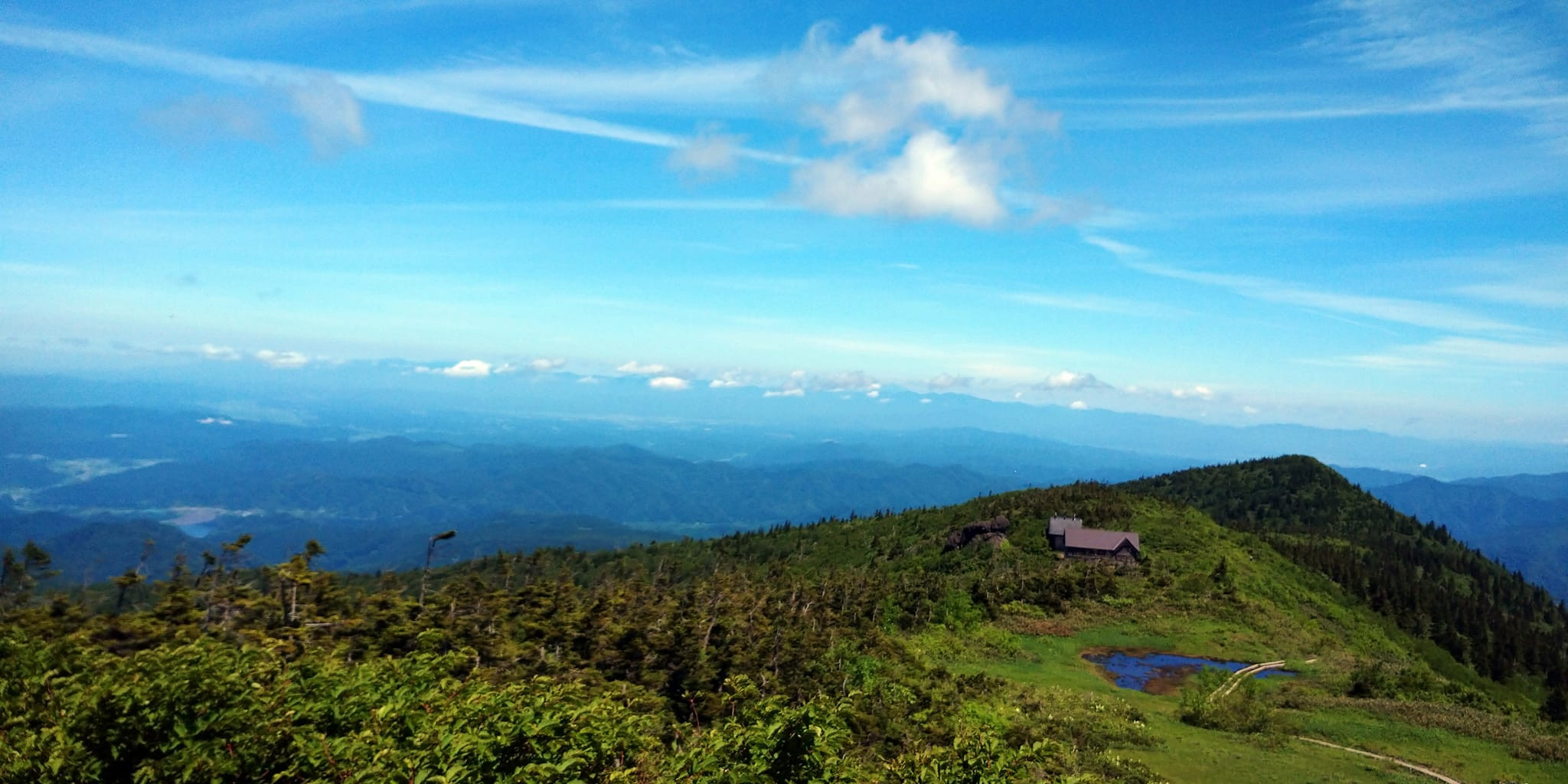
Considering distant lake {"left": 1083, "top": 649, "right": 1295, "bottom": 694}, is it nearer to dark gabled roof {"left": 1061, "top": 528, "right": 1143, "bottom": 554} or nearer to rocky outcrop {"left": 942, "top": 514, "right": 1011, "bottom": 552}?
dark gabled roof {"left": 1061, "top": 528, "right": 1143, "bottom": 554}

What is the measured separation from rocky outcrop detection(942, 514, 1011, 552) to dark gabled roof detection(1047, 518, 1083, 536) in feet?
16.6

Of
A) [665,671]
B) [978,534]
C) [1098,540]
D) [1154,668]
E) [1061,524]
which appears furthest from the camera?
[978,534]

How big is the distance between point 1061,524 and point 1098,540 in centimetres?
578

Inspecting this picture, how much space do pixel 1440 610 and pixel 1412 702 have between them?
64.8 m

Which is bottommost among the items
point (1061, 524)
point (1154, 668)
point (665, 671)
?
point (1154, 668)

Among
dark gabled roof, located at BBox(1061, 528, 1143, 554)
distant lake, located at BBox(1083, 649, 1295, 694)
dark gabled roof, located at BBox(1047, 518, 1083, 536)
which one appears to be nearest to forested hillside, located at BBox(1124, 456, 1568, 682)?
dark gabled roof, located at BBox(1061, 528, 1143, 554)

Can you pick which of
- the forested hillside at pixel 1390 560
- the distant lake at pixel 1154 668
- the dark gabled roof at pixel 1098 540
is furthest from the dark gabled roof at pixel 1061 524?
the forested hillside at pixel 1390 560

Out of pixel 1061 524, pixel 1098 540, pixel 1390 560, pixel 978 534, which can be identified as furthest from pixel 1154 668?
pixel 1390 560

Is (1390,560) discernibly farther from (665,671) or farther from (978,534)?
(665,671)

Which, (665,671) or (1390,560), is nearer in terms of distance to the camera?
(665,671)

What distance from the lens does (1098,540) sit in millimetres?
75750

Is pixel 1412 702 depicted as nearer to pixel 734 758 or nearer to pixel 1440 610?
pixel 734 758

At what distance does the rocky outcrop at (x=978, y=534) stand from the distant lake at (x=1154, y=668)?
27.8 metres

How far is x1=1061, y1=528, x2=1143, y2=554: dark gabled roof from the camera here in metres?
75.1
